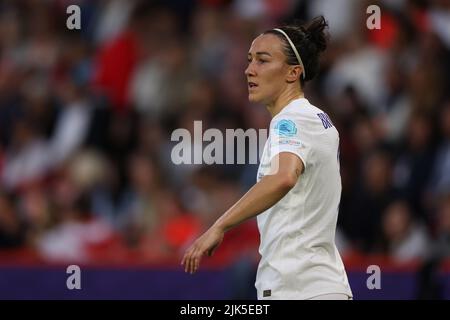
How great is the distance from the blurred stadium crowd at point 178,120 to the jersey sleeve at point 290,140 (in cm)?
396

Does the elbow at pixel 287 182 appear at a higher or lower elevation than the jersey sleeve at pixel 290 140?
lower

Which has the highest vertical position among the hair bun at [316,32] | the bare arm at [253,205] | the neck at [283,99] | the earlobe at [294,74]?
the hair bun at [316,32]

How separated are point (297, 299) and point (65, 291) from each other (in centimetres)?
442

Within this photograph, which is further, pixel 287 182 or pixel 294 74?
pixel 294 74

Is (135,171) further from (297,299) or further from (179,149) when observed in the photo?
(297,299)

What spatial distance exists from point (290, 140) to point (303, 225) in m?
0.39

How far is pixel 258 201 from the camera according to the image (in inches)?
195

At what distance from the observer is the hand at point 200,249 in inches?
191

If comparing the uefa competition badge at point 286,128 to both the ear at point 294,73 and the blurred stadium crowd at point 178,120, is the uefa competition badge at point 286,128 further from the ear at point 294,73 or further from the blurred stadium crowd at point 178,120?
the blurred stadium crowd at point 178,120

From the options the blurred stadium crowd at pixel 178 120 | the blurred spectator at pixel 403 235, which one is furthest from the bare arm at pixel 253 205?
the blurred spectator at pixel 403 235

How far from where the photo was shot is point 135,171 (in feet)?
34.1

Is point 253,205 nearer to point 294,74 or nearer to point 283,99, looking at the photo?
point 283,99

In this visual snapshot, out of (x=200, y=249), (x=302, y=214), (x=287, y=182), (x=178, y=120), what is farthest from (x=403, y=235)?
(x=200, y=249)

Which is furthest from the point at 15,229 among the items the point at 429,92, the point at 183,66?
the point at 429,92
